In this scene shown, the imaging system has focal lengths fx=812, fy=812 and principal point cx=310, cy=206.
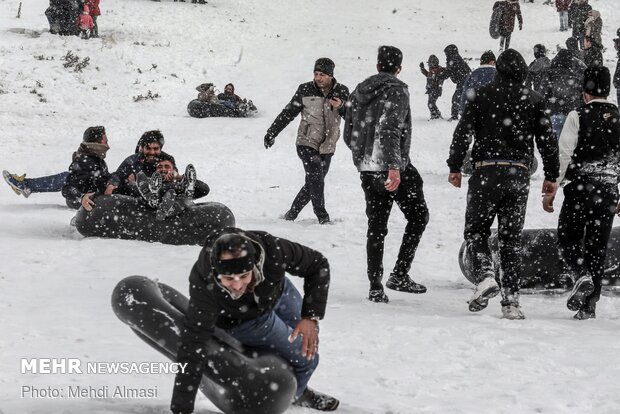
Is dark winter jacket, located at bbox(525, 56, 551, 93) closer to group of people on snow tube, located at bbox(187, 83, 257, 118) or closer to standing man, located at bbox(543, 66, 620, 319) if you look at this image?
group of people on snow tube, located at bbox(187, 83, 257, 118)

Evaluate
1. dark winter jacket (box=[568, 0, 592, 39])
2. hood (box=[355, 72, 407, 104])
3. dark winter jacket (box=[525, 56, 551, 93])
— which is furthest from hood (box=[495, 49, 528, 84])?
dark winter jacket (box=[568, 0, 592, 39])

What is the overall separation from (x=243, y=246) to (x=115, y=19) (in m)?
25.5

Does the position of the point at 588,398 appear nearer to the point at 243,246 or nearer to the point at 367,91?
the point at 243,246

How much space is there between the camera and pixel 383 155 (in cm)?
646

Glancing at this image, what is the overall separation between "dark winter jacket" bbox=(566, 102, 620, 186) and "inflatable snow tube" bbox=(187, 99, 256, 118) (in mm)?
12950

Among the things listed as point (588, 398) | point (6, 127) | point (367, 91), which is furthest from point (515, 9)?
point (588, 398)

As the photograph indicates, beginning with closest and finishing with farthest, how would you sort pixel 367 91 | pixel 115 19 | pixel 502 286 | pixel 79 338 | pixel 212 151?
pixel 79 338
pixel 502 286
pixel 367 91
pixel 212 151
pixel 115 19

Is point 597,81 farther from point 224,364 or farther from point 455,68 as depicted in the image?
point 455,68

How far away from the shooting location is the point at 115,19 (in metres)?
27.5

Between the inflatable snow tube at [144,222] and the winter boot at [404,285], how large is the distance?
244cm

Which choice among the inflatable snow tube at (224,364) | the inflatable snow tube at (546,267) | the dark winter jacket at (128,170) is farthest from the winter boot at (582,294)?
the dark winter jacket at (128,170)

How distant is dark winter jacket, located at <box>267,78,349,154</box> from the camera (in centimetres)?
961

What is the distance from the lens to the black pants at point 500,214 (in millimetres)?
5887

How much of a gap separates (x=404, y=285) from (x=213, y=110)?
1228 centimetres
